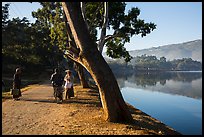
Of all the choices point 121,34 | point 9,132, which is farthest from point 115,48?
point 9,132

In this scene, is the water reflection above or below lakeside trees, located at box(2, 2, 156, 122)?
below

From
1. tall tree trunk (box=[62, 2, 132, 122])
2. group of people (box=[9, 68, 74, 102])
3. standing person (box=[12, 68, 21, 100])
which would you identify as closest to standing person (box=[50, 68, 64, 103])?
group of people (box=[9, 68, 74, 102])

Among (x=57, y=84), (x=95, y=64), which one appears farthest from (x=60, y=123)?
(x=57, y=84)

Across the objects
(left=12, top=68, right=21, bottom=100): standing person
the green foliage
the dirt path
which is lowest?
the dirt path

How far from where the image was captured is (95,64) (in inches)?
367

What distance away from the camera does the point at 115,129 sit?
854cm

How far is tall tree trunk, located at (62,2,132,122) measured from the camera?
927cm

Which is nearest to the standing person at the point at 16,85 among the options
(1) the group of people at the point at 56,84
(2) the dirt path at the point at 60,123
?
(1) the group of people at the point at 56,84

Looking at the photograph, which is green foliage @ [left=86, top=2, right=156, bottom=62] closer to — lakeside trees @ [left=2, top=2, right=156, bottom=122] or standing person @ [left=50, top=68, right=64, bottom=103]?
lakeside trees @ [left=2, top=2, right=156, bottom=122]

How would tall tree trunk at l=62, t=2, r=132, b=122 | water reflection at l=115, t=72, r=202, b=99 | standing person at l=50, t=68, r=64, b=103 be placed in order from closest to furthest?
tall tree trunk at l=62, t=2, r=132, b=122
standing person at l=50, t=68, r=64, b=103
water reflection at l=115, t=72, r=202, b=99

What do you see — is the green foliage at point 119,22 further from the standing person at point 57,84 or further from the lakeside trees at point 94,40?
→ the standing person at point 57,84

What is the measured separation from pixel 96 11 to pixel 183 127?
11.0 m

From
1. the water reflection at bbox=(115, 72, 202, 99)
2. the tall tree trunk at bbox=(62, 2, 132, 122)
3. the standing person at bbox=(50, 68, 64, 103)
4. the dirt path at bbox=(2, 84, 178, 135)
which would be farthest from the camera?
the water reflection at bbox=(115, 72, 202, 99)

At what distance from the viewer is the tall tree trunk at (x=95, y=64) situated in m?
9.27
